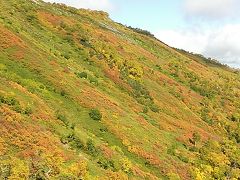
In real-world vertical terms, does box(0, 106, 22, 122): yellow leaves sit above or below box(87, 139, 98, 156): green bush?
above

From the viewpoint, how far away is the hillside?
2728 centimetres

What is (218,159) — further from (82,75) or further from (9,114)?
(9,114)

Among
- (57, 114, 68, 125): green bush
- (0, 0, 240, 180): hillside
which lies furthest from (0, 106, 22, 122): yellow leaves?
(57, 114, 68, 125): green bush

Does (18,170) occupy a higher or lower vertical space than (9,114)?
lower

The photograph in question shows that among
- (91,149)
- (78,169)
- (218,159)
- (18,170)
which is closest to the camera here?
(18,170)

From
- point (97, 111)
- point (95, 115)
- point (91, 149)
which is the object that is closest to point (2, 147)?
point (91, 149)

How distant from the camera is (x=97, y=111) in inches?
1574


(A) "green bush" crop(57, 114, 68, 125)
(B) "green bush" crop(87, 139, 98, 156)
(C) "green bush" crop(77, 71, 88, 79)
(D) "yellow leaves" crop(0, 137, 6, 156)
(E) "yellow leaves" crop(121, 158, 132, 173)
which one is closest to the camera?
(D) "yellow leaves" crop(0, 137, 6, 156)

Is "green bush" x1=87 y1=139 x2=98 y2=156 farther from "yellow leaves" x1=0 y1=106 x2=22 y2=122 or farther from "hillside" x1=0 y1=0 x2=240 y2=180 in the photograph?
"yellow leaves" x1=0 y1=106 x2=22 y2=122

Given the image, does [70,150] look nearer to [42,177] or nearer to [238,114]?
[42,177]

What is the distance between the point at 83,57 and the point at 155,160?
24.8 metres

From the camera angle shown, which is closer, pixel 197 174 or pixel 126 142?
pixel 126 142

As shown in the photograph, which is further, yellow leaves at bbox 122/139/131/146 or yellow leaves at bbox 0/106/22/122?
yellow leaves at bbox 122/139/131/146

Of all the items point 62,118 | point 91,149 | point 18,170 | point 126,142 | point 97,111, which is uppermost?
point 97,111
